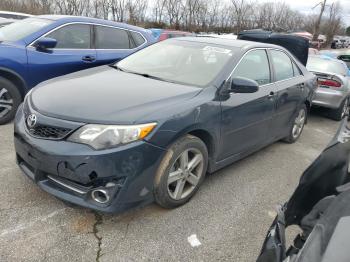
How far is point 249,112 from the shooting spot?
3783 millimetres

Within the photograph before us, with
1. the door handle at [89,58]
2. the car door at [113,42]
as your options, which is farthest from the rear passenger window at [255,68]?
the door handle at [89,58]

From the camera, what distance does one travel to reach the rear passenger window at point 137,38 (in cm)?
624

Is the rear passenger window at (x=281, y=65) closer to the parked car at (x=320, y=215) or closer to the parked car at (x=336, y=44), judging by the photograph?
the parked car at (x=320, y=215)

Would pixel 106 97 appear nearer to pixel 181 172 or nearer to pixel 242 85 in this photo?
pixel 181 172

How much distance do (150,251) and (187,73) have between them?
185 cm

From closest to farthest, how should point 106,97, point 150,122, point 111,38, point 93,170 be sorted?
1. point 93,170
2. point 150,122
3. point 106,97
4. point 111,38

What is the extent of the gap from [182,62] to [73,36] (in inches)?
94.0

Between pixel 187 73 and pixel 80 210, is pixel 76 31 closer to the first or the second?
pixel 187 73

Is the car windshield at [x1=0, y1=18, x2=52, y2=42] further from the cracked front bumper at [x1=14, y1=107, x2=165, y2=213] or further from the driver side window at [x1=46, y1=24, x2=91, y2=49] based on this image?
the cracked front bumper at [x1=14, y1=107, x2=165, y2=213]

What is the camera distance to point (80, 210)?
3047 mm

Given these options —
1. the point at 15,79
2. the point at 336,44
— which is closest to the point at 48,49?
the point at 15,79

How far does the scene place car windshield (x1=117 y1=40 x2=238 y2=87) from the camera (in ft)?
11.7

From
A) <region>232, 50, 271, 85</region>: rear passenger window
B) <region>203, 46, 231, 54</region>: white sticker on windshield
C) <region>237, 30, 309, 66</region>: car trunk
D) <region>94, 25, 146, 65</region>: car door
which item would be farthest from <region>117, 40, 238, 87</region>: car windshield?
<region>237, 30, 309, 66</region>: car trunk

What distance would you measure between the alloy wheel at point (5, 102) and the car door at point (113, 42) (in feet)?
4.80
